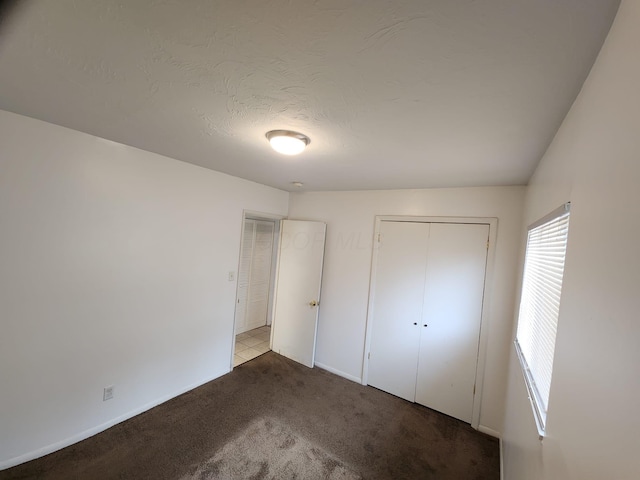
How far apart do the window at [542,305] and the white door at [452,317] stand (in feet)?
2.17

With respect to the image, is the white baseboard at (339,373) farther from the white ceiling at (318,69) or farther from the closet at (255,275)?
the white ceiling at (318,69)

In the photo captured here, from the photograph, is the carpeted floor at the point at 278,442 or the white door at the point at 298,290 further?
the white door at the point at 298,290

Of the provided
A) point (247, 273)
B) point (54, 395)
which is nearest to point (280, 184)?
point (247, 273)

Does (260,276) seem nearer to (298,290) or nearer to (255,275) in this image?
(255,275)

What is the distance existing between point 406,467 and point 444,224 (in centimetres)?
216

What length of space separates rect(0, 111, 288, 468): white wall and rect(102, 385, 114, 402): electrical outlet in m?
0.03

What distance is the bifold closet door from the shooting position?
9.20 ft

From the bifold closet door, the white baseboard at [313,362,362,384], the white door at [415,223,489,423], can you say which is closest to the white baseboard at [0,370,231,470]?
the white baseboard at [313,362,362,384]

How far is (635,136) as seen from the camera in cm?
53

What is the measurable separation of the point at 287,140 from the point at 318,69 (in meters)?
0.63

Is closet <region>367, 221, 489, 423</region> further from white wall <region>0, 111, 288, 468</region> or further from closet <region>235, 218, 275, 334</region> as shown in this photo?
closet <region>235, 218, 275, 334</region>

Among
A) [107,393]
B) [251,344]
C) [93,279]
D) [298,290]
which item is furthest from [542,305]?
[251,344]

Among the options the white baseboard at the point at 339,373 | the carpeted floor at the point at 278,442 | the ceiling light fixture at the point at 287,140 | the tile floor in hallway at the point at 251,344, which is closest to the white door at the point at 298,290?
the white baseboard at the point at 339,373

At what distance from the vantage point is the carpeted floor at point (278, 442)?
1.83 meters
